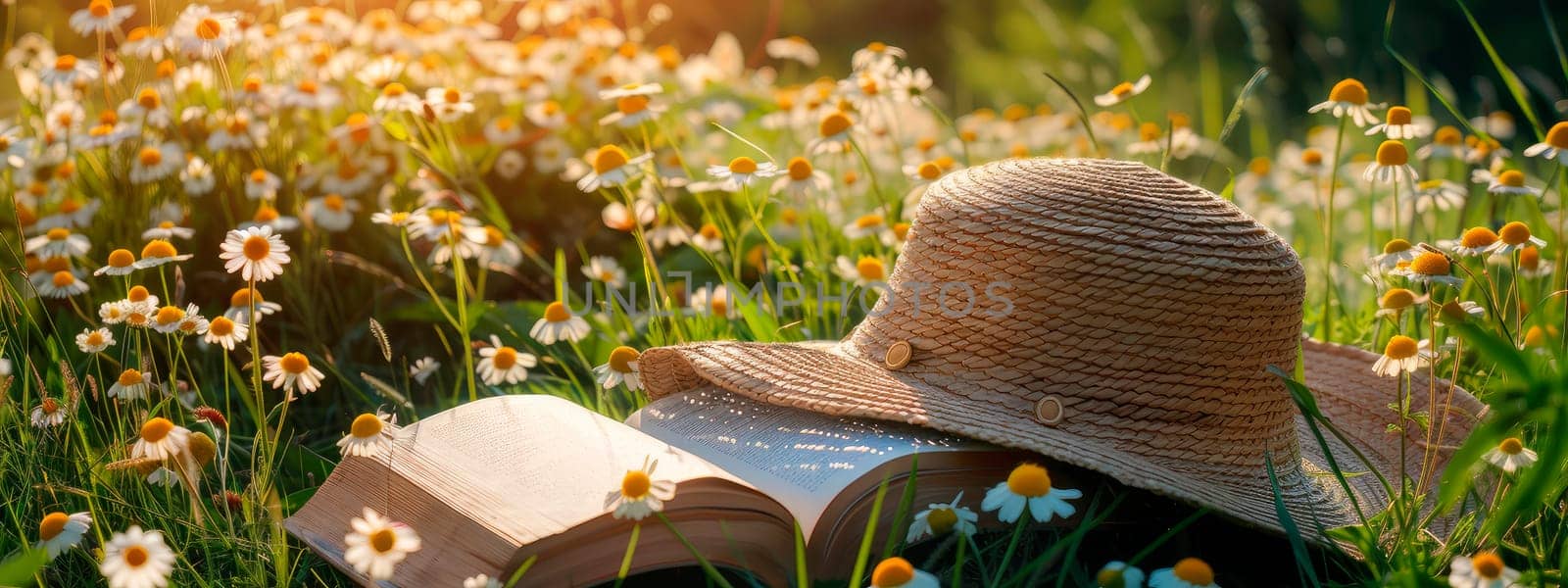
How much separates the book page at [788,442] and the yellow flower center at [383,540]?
0.40 meters

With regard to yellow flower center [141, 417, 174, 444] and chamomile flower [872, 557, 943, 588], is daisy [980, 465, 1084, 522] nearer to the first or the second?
chamomile flower [872, 557, 943, 588]

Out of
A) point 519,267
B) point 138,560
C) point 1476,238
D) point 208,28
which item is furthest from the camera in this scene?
point 519,267

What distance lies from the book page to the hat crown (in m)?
0.13

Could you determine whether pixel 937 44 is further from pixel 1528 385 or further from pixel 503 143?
pixel 1528 385

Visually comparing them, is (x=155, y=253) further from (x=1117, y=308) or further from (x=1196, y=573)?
(x=1196, y=573)

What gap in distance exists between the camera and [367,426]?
1.37m

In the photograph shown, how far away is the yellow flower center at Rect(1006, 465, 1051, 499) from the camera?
1.28 metres

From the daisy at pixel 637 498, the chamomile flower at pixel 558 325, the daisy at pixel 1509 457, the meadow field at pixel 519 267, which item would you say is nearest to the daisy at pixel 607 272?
the meadow field at pixel 519 267

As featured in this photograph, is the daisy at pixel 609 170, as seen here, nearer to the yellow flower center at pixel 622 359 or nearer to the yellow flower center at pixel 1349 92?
the yellow flower center at pixel 622 359

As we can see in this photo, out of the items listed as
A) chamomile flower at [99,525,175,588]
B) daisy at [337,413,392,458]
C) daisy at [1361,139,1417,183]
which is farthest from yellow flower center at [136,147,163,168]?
daisy at [1361,139,1417,183]

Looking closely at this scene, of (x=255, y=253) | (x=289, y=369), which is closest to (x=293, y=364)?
(x=289, y=369)

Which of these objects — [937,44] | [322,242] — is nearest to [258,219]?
[322,242]

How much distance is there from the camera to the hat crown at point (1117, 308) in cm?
147

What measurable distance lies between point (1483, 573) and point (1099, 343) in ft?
1.45
